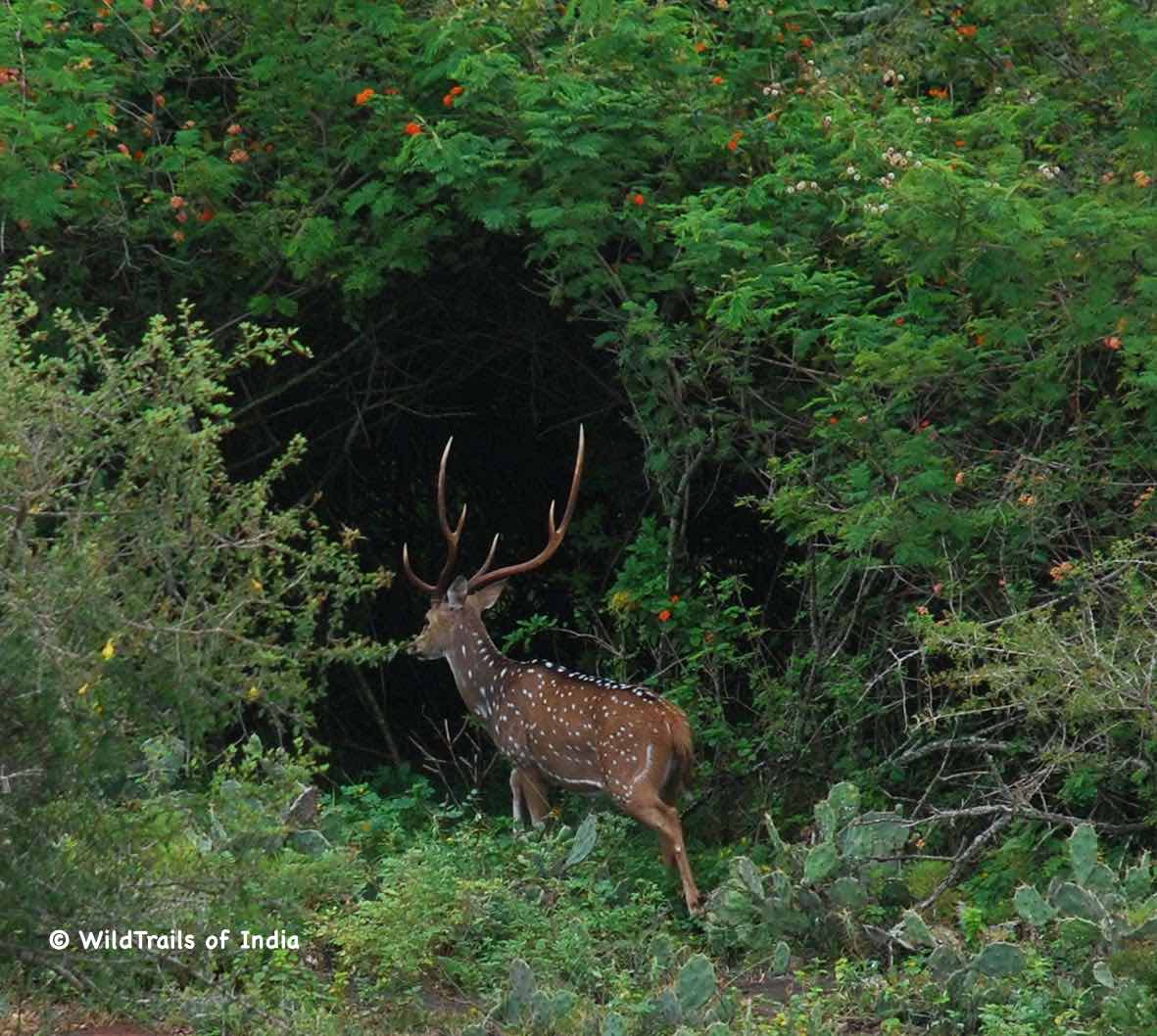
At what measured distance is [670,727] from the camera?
950 centimetres

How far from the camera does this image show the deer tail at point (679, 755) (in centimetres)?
950

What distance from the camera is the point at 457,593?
10609 mm

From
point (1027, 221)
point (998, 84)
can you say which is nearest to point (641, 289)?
point (998, 84)

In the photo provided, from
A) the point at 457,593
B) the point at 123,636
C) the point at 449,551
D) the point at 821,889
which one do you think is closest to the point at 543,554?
the point at 449,551

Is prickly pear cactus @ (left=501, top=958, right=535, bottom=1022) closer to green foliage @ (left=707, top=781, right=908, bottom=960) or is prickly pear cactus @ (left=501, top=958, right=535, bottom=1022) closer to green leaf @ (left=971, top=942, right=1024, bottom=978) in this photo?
green foliage @ (left=707, top=781, right=908, bottom=960)

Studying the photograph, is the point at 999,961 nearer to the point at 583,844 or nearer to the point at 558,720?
the point at 583,844

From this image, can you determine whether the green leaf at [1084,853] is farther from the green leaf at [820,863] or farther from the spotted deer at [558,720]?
the spotted deer at [558,720]

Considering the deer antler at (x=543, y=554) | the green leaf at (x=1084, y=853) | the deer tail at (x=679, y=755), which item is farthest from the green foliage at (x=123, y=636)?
the deer antler at (x=543, y=554)

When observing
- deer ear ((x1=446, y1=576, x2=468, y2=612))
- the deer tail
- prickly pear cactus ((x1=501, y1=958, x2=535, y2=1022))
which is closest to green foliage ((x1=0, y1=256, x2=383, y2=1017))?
prickly pear cactus ((x1=501, y1=958, x2=535, y2=1022))

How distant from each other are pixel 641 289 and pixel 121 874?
5.04 meters

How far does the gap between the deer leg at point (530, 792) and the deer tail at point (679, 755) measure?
0.71 meters

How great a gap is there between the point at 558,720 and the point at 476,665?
0.70 metres

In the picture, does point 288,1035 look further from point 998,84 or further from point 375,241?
point 998,84

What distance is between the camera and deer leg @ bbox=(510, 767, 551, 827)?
33.3 ft
